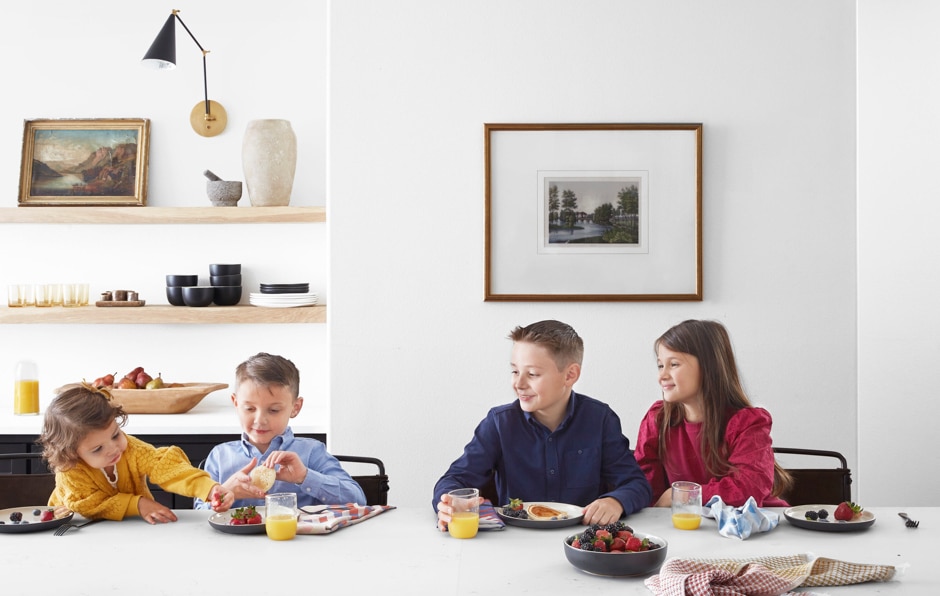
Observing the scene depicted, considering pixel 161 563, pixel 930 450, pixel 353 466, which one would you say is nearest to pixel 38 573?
pixel 161 563

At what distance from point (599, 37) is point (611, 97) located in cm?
23

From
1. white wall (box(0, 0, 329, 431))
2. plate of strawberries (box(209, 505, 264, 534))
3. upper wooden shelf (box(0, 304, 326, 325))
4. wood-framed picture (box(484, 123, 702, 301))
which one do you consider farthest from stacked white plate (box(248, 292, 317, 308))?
plate of strawberries (box(209, 505, 264, 534))

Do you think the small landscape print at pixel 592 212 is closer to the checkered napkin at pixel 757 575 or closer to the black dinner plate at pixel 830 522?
the black dinner plate at pixel 830 522

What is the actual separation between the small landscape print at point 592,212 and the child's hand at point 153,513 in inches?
71.4

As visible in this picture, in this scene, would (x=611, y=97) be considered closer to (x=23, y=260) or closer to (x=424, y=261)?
(x=424, y=261)

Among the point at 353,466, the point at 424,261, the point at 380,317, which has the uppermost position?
the point at 424,261

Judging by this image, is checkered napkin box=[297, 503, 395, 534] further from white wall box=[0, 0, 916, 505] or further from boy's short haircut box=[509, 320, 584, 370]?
white wall box=[0, 0, 916, 505]

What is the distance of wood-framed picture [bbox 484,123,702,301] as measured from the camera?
135 inches

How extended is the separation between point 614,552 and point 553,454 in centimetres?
74

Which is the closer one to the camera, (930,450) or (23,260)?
(930,450)

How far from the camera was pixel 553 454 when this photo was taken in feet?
7.89

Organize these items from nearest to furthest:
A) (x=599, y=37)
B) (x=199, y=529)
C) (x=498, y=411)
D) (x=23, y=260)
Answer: (x=199, y=529) < (x=498, y=411) < (x=599, y=37) < (x=23, y=260)

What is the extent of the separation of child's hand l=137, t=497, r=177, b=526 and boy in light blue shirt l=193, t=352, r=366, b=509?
0.48 feet

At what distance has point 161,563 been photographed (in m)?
1.75
